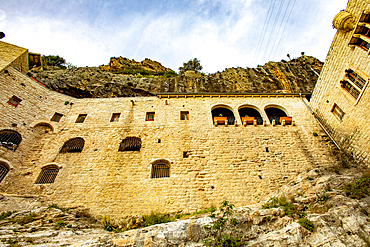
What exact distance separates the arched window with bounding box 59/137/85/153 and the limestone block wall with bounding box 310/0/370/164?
18.0 meters

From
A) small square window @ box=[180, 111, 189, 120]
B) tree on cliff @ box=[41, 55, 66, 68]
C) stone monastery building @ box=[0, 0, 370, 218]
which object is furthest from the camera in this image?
tree on cliff @ box=[41, 55, 66, 68]

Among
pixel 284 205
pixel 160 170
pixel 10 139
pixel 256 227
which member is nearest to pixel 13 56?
pixel 10 139

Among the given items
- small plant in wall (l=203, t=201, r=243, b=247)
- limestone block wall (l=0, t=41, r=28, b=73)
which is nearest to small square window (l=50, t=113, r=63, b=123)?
limestone block wall (l=0, t=41, r=28, b=73)

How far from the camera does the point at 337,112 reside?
44.6ft

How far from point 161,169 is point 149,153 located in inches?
56.9

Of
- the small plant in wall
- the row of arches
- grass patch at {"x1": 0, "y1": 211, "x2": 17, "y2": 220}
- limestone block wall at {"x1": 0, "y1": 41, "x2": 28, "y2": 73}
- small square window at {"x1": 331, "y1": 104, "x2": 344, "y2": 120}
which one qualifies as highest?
limestone block wall at {"x1": 0, "y1": 41, "x2": 28, "y2": 73}

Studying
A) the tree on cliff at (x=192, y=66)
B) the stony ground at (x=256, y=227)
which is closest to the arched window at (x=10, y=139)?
the stony ground at (x=256, y=227)

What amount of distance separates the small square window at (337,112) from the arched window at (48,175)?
19.4 metres

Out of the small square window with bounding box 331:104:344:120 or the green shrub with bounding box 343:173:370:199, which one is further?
the small square window with bounding box 331:104:344:120

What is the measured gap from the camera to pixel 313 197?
28.7ft

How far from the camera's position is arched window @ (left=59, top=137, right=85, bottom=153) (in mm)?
13398

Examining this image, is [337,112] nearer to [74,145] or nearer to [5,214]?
[74,145]

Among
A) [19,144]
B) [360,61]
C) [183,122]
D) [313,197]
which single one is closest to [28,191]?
[19,144]

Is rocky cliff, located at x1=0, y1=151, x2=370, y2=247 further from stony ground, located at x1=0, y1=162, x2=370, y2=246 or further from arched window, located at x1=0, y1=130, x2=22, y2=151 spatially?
arched window, located at x1=0, y1=130, x2=22, y2=151
